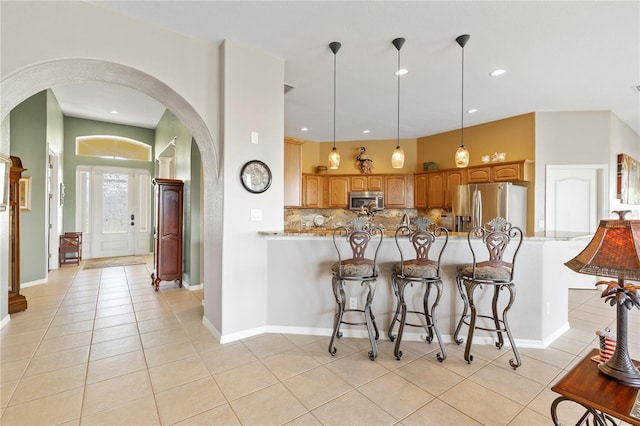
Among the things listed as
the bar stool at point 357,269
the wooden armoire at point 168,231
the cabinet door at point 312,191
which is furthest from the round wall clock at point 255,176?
the cabinet door at point 312,191

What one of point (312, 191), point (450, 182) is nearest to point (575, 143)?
point (450, 182)

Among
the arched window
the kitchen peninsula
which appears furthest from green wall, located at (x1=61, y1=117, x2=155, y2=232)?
the kitchen peninsula

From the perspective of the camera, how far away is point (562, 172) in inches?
197

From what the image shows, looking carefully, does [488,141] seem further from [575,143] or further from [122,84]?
[122,84]

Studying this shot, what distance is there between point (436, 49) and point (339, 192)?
411 centimetres

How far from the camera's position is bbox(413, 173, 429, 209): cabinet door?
253 inches

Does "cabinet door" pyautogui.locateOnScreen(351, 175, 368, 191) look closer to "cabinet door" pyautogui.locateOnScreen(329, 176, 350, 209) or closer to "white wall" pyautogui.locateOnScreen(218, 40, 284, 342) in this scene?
"cabinet door" pyautogui.locateOnScreen(329, 176, 350, 209)

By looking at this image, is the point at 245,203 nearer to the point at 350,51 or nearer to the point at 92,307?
the point at 350,51

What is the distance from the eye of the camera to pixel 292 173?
5.52 m

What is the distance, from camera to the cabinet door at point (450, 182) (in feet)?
18.6

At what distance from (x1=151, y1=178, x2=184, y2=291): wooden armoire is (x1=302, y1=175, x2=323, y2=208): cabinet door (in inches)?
106

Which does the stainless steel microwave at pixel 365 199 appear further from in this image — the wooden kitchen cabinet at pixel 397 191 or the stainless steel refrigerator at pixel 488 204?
the stainless steel refrigerator at pixel 488 204

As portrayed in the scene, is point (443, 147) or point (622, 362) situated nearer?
point (622, 362)

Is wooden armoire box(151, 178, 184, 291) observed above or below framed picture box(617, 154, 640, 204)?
below
